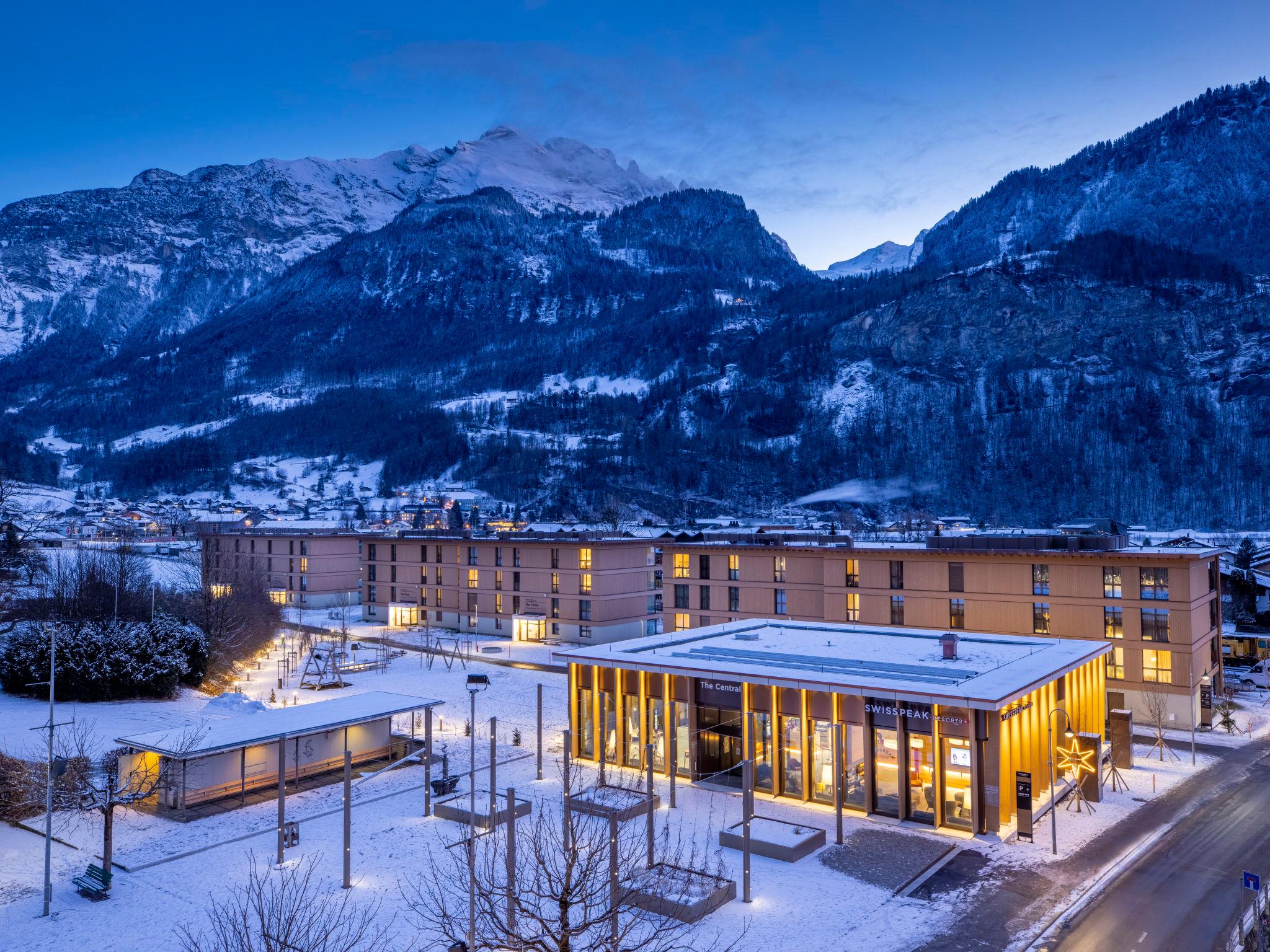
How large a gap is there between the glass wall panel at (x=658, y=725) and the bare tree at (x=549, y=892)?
6646 millimetres

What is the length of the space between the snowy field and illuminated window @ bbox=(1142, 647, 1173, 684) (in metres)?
4.96

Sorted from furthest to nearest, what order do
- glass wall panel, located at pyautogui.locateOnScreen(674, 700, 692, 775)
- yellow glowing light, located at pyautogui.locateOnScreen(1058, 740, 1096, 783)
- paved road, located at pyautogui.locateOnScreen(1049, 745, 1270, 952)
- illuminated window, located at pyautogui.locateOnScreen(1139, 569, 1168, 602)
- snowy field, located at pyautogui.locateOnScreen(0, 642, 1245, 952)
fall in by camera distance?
illuminated window, located at pyautogui.locateOnScreen(1139, 569, 1168, 602), glass wall panel, located at pyautogui.locateOnScreen(674, 700, 692, 775), yellow glowing light, located at pyautogui.locateOnScreen(1058, 740, 1096, 783), snowy field, located at pyautogui.locateOnScreen(0, 642, 1245, 952), paved road, located at pyautogui.locateOnScreen(1049, 745, 1270, 952)

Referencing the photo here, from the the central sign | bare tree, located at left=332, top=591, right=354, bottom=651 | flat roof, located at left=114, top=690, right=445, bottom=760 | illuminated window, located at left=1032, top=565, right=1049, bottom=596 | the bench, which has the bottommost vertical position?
bare tree, located at left=332, top=591, right=354, bottom=651

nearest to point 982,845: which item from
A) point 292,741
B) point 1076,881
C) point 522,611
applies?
point 1076,881

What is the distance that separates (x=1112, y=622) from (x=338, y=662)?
48.1 m

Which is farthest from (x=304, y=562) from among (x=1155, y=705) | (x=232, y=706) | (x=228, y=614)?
(x=1155, y=705)

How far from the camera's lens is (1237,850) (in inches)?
1042

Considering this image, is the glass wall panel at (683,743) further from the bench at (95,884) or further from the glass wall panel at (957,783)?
the bench at (95,884)

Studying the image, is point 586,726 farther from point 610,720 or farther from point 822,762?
point 822,762

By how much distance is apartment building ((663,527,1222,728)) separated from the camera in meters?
42.6

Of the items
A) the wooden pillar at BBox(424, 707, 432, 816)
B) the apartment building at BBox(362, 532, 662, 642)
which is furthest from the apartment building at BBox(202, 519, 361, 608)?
the wooden pillar at BBox(424, 707, 432, 816)

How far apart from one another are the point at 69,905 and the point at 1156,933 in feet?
90.7

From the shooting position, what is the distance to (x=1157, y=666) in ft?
141

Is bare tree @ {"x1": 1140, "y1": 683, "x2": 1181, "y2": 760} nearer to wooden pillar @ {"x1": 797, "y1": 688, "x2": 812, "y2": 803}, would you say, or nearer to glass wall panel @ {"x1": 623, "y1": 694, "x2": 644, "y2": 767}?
wooden pillar @ {"x1": 797, "y1": 688, "x2": 812, "y2": 803}
